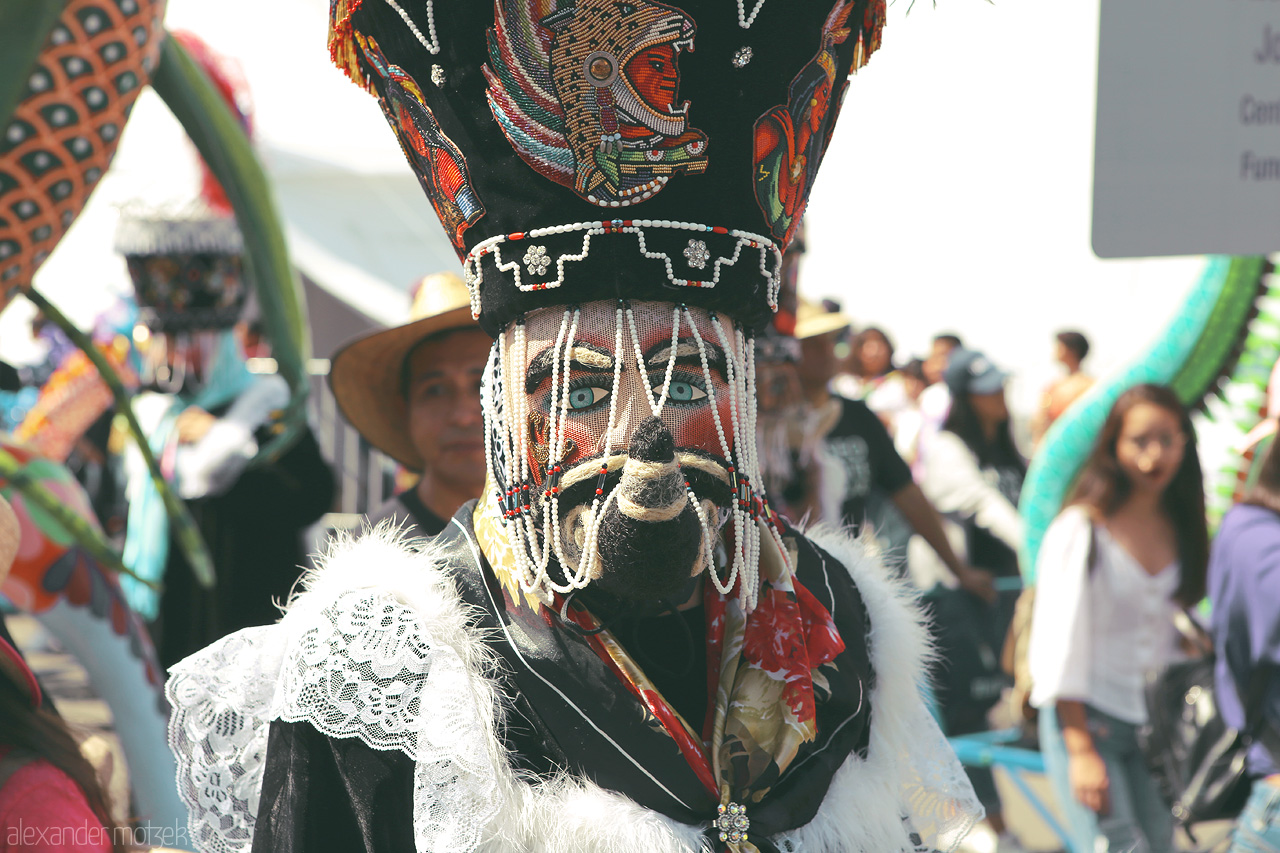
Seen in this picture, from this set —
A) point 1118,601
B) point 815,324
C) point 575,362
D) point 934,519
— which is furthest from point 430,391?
point 934,519

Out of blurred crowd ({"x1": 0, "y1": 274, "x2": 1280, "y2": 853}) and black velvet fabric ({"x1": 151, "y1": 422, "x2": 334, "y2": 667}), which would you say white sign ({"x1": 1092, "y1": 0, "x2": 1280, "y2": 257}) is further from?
black velvet fabric ({"x1": 151, "y1": 422, "x2": 334, "y2": 667})

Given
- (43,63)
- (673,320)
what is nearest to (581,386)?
(673,320)

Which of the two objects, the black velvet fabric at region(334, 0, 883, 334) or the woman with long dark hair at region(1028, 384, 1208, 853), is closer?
the black velvet fabric at region(334, 0, 883, 334)

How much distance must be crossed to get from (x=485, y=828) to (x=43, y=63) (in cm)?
134

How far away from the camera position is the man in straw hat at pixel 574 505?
4.83 ft

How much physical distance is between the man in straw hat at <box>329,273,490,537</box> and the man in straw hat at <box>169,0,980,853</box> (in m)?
1.41

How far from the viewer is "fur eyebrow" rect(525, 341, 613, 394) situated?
4.95ft

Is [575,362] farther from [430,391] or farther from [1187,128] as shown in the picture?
[430,391]

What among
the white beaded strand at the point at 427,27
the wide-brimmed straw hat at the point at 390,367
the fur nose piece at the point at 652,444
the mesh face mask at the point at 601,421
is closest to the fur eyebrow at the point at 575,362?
the mesh face mask at the point at 601,421

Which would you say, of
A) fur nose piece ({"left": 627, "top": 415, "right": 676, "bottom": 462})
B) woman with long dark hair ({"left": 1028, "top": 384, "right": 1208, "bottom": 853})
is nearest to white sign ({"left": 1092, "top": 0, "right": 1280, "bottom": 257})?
fur nose piece ({"left": 627, "top": 415, "right": 676, "bottom": 462})

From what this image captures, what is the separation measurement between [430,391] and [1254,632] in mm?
2237

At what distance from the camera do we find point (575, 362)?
1.52m

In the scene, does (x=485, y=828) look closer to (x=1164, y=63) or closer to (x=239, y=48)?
(x=1164, y=63)

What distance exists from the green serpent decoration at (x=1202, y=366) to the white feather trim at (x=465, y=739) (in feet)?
8.22
